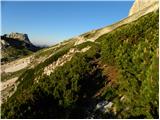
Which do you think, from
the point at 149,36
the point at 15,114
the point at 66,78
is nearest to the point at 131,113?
the point at 15,114

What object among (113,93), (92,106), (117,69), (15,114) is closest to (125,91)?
(113,93)

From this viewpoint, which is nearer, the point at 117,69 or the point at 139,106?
the point at 139,106

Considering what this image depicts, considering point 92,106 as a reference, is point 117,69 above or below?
above

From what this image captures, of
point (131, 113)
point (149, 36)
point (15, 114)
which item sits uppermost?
point (149, 36)

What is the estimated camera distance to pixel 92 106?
104 ft

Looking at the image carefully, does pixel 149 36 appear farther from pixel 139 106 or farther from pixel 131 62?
pixel 139 106

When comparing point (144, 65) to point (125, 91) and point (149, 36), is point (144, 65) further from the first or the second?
point (149, 36)

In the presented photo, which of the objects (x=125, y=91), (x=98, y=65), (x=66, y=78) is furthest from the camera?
(x=98, y=65)

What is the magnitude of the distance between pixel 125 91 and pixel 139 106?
4.61 meters

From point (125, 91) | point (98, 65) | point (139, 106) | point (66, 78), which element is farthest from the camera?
point (98, 65)

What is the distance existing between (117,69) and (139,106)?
10473 millimetres

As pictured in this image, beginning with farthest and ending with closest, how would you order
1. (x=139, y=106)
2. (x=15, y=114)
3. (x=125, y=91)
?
(x=125, y=91)
(x=15, y=114)
(x=139, y=106)

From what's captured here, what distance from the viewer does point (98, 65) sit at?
132ft

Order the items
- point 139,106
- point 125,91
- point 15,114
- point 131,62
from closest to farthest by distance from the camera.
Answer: point 139,106
point 15,114
point 125,91
point 131,62
